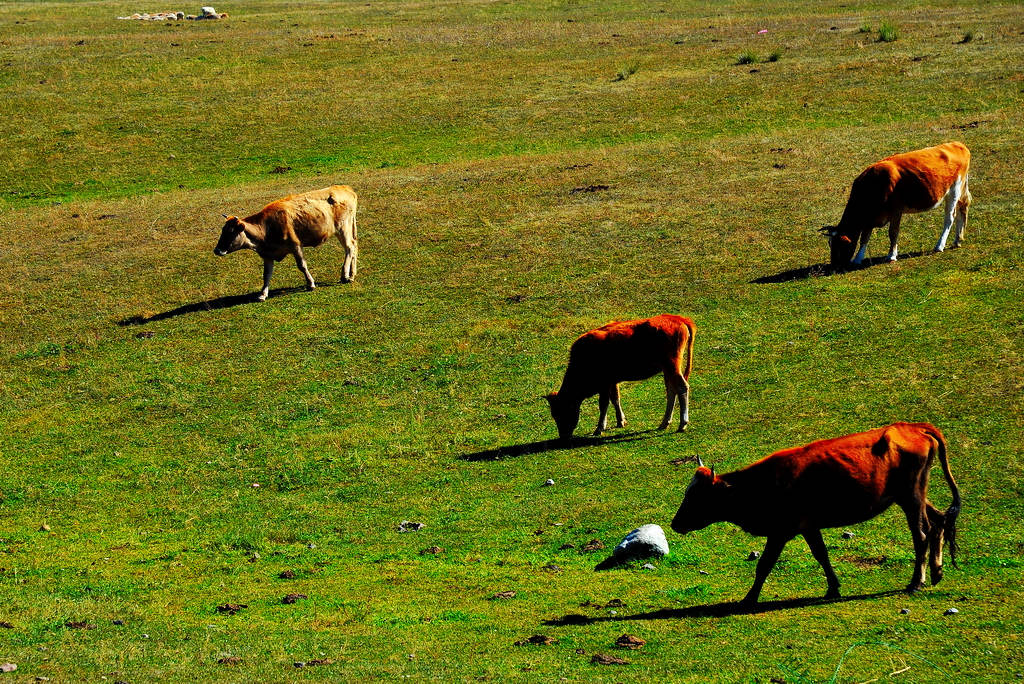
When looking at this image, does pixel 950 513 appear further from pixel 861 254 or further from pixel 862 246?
pixel 862 246

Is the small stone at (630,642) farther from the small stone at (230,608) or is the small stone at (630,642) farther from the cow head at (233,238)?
the cow head at (233,238)

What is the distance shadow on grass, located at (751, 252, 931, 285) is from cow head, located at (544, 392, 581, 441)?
28.3ft

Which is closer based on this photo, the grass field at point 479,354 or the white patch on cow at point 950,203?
the grass field at point 479,354

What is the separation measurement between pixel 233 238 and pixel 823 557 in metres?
20.7

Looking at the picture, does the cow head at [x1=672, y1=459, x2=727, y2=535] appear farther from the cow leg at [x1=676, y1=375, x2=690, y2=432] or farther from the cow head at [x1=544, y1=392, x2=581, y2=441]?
the cow head at [x1=544, y1=392, x2=581, y2=441]

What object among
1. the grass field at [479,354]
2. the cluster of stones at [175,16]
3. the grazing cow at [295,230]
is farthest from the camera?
the cluster of stones at [175,16]

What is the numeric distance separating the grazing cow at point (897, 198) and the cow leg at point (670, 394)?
9019 mm

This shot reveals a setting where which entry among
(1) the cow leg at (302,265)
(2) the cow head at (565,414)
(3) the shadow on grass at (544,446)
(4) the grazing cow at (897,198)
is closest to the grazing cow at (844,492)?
(3) the shadow on grass at (544,446)

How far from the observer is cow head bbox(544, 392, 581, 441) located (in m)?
19.6

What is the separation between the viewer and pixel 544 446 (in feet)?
64.6

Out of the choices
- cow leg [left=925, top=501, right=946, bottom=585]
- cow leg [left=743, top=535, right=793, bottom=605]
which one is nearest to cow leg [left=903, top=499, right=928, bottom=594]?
cow leg [left=925, top=501, right=946, bottom=585]

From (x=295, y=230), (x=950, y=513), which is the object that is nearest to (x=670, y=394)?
(x=950, y=513)

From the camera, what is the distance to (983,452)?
16578 millimetres

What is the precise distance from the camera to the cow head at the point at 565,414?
19641mm
